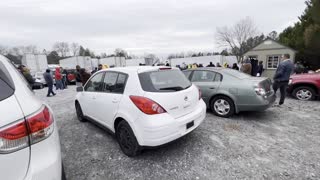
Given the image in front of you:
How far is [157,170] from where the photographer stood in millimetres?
2826

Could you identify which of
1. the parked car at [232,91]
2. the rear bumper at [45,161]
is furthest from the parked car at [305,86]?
the rear bumper at [45,161]

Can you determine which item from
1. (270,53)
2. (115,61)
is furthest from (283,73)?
(115,61)

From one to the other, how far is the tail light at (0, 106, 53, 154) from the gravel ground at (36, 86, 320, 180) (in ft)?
5.03

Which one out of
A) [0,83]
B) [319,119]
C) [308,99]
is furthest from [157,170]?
[308,99]

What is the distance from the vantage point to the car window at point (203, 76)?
17.6ft

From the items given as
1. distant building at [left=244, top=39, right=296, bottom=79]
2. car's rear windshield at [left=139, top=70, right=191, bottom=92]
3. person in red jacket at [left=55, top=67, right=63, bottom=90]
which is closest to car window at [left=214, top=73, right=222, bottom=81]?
car's rear windshield at [left=139, top=70, right=191, bottom=92]

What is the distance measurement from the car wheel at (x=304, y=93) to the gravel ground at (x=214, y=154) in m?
2.96

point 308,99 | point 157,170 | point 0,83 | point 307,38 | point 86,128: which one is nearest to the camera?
point 0,83

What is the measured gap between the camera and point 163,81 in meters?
3.18

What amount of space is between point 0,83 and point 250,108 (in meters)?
4.77

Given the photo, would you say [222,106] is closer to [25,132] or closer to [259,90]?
[259,90]

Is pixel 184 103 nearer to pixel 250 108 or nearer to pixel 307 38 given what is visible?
pixel 250 108

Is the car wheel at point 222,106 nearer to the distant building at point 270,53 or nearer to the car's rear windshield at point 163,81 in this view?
the car's rear windshield at point 163,81

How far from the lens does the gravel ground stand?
2.74 meters
